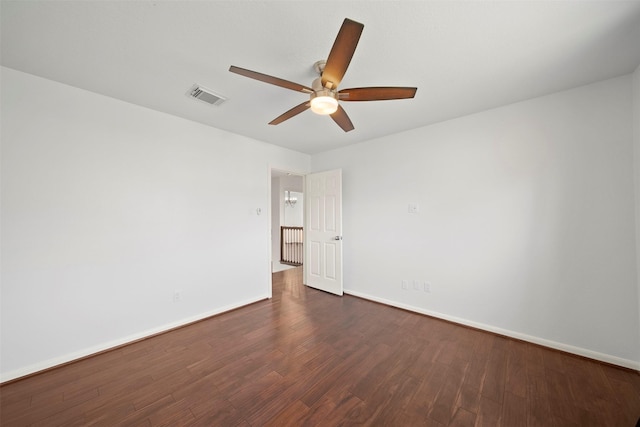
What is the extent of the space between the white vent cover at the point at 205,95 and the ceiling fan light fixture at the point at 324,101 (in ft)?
4.04

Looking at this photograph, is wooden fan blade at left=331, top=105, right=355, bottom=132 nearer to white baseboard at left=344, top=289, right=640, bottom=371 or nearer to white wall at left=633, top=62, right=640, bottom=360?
white wall at left=633, top=62, right=640, bottom=360

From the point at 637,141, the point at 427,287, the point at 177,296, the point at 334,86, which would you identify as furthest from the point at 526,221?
the point at 177,296

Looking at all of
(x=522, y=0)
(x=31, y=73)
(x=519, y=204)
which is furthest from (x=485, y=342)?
(x=31, y=73)

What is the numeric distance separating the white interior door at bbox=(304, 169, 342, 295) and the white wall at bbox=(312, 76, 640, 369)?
0.76 metres

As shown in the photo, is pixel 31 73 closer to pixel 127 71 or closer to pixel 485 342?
pixel 127 71

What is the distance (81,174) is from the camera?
2.22 m

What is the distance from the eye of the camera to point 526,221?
2.45 meters

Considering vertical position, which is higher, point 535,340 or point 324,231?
point 324,231

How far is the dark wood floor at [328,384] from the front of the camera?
5.13 ft

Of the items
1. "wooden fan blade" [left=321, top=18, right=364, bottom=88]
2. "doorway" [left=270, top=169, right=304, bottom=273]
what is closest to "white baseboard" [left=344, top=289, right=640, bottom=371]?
"wooden fan blade" [left=321, top=18, right=364, bottom=88]

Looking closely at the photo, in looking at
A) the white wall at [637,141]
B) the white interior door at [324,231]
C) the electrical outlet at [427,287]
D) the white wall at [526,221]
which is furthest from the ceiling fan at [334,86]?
the electrical outlet at [427,287]

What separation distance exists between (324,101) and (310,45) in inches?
16.1

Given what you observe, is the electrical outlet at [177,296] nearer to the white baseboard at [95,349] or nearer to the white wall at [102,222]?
the white wall at [102,222]

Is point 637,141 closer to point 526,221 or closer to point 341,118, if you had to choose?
point 526,221
